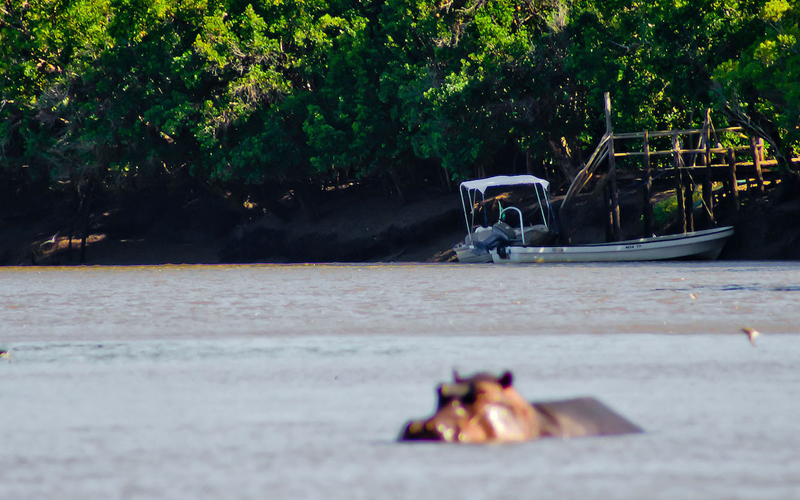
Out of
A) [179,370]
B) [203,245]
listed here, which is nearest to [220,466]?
[179,370]

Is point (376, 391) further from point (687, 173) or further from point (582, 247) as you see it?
point (687, 173)

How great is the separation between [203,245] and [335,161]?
10.7m

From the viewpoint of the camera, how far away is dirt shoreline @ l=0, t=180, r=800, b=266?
38.3 m

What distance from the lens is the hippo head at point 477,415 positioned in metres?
5.05

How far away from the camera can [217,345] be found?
10.1 meters

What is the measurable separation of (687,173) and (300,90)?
15114 millimetres

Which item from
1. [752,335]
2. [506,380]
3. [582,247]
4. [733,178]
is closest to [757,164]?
[733,178]

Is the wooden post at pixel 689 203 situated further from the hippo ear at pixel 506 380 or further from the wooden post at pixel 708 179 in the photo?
the hippo ear at pixel 506 380

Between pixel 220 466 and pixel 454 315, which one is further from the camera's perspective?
pixel 454 315

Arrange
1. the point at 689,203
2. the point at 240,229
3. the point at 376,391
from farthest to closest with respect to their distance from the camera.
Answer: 1. the point at 240,229
2. the point at 689,203
3. the point at 376,391

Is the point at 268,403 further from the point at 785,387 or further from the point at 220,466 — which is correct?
the point at 785,387

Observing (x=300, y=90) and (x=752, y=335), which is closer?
(x=752, y=335)

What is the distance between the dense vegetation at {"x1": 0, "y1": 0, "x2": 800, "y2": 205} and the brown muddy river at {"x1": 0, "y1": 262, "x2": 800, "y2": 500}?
1824cm

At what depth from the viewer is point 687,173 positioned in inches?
1230
